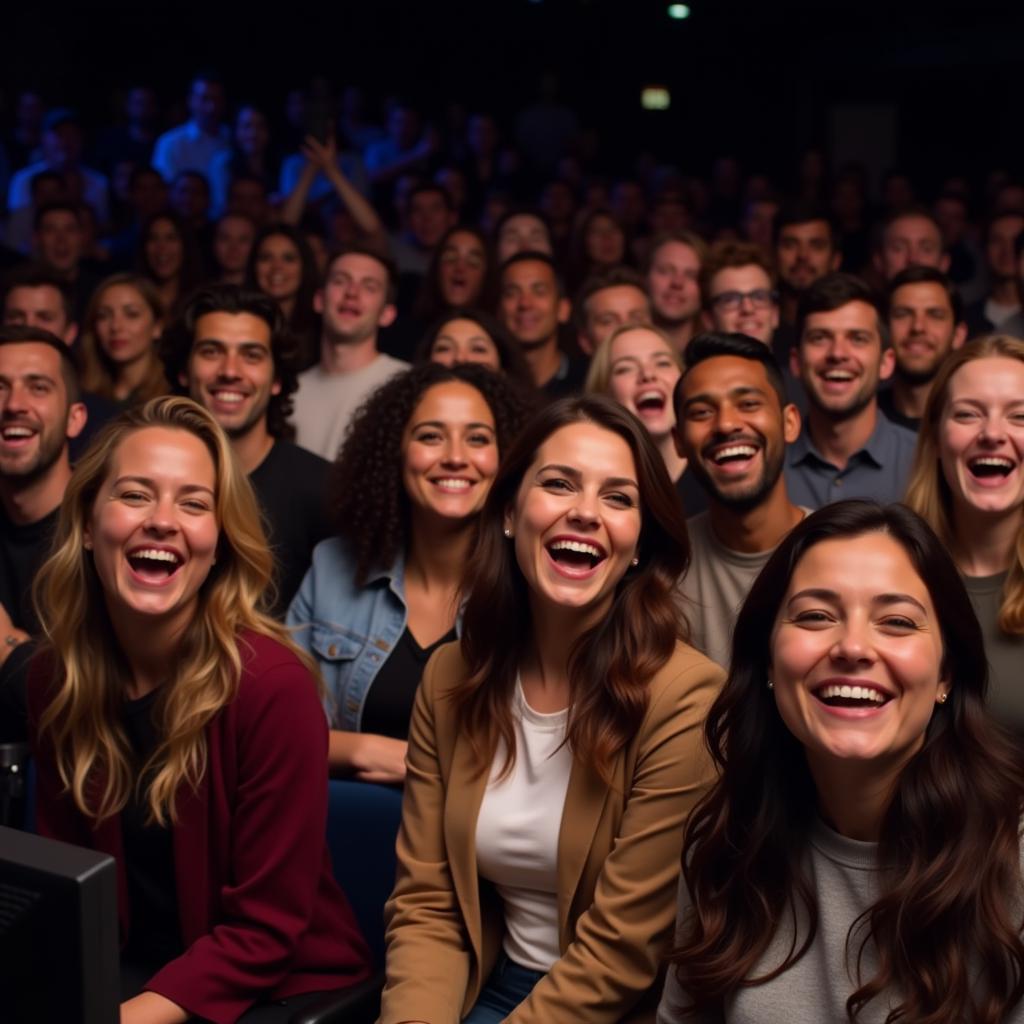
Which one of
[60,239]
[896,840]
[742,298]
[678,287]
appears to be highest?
[60,239]

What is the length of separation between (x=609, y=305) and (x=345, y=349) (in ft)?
2.90

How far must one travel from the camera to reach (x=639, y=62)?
13.4 metres

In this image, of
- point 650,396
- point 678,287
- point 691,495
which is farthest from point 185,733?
point 678,287

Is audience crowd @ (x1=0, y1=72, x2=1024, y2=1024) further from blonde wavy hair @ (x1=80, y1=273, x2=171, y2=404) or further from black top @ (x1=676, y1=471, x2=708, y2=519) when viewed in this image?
blonde wavy hair @ (x1=80, y1=273, x2=171, y2=404)

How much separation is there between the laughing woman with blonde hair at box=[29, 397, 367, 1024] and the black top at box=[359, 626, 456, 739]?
63 centimetres

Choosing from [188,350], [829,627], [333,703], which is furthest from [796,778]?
[188,350]

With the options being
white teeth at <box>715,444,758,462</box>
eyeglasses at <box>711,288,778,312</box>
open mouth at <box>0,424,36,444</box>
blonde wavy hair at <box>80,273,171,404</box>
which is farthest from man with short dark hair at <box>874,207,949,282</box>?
open mouth at <box>0,424,36,444</box>

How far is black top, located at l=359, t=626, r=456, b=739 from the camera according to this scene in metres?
2.95

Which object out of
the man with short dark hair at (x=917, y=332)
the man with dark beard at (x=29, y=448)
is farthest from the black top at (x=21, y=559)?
the man with short dark hair at (x=917, y=332)

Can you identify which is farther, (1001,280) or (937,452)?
(1001,280)

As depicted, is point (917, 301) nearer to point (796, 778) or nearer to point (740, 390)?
point (740, 390)

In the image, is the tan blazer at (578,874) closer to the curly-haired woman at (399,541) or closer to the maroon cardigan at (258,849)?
the maroon cardigan at (258,849)

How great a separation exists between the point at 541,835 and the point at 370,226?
502 centimetres

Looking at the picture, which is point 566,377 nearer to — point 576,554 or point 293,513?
point 293,513
